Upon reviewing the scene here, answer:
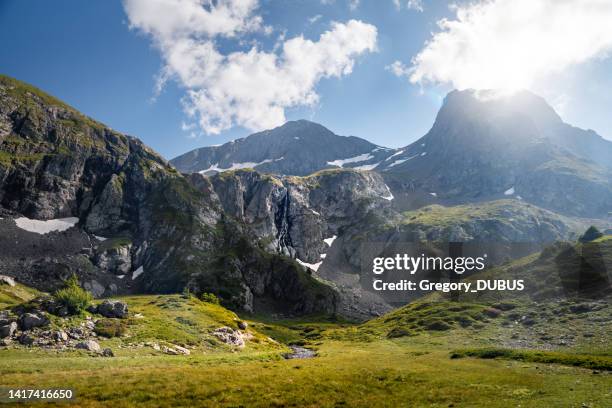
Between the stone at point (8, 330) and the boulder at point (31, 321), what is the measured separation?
1560mm

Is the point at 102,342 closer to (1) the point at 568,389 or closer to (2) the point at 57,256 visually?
(1) the point at 568,389

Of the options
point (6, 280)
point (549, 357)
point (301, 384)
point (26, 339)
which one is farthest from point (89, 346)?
point (6, 280)

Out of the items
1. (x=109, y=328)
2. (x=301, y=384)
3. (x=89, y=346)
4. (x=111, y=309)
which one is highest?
(x=111, y=309)

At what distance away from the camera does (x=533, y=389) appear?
32312mm

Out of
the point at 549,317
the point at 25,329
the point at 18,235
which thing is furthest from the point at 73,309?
the point at 18,235

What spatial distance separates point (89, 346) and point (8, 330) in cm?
1169

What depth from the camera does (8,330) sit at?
5103 cm

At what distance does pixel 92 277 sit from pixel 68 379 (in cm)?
17662

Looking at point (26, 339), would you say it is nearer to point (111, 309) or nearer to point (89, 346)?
point (89, 346)

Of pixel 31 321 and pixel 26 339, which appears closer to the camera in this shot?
pixel 26 339

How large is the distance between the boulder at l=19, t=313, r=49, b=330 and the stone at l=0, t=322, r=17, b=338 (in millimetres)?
1560

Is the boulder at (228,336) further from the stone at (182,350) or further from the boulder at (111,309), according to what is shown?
the boulder at (111,309)

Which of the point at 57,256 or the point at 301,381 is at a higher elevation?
the point at 57,256

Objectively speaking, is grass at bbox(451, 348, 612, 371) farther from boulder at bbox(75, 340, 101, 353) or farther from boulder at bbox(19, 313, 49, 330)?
boulder at bbox(19, 313, 49, 330)
